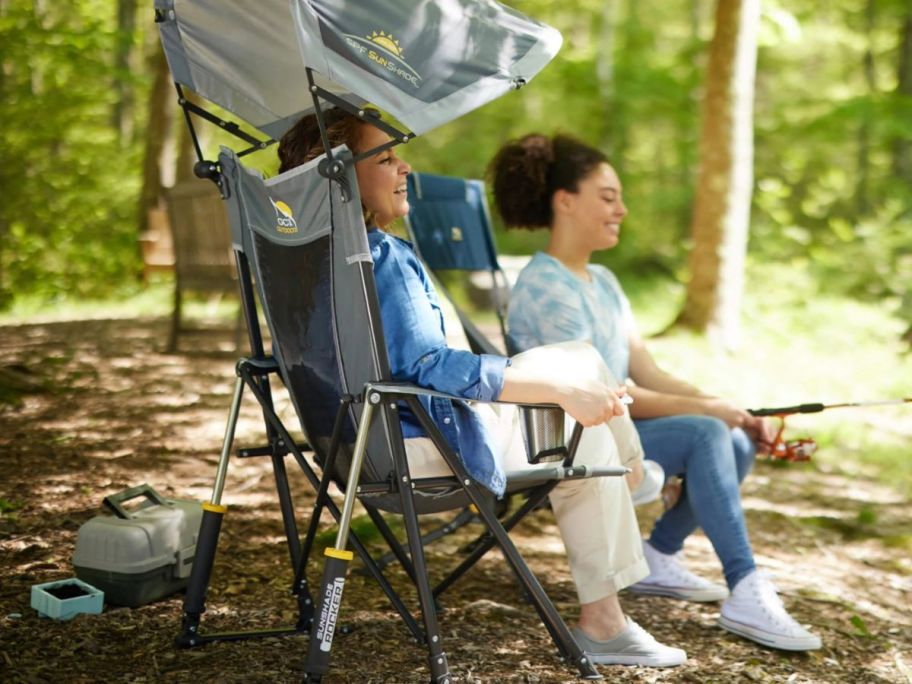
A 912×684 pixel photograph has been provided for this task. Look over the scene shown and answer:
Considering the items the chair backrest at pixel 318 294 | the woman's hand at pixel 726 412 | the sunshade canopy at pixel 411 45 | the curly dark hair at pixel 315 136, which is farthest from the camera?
the woman's hand at pixel 726 412

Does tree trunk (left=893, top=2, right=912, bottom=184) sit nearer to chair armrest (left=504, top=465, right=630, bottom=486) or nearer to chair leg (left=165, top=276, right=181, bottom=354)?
chair leg (left=165, top=276, right=181, bottom=354)

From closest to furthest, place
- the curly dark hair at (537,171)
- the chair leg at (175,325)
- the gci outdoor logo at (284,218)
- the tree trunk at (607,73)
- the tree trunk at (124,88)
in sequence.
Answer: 1. the gci outdoor logo at (284,218)
2. the curly dark hair at (537,171)
3. the chair leg at (175,325)
4. the tree trunk at (124,88)
5. the tree trunk at (607,73)

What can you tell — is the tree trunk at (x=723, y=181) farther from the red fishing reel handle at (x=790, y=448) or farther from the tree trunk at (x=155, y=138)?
the tree trunk at (x=155, y=138)

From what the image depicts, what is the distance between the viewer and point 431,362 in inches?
84.0

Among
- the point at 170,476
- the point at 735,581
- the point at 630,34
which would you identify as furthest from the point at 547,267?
the point at 630,34

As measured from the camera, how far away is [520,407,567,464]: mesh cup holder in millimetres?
2270

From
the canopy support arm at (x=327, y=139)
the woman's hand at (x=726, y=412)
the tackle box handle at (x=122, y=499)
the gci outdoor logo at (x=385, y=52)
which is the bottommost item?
the tackle box handle at (x=122, y=499)

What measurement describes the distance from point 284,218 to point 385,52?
1.40ft

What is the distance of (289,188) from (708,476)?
4.70 feet

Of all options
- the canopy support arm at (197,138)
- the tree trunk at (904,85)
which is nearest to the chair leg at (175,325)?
the canopy support arm at (197,138)

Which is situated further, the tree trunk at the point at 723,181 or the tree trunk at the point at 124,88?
the tree trunk at the point at 124,88

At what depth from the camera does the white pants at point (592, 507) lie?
8.01 feet

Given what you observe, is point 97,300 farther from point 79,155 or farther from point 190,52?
point 190,52

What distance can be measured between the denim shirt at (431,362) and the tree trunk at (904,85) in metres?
11.6
